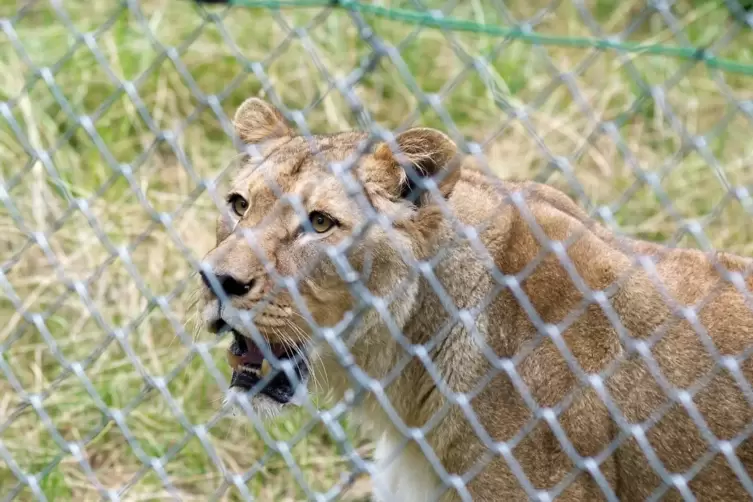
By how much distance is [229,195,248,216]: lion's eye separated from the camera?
3732 millimetres

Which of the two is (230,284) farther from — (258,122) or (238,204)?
(258,122)

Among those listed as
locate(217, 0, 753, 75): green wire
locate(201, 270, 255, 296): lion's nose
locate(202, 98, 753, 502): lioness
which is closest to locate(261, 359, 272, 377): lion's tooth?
locate(202, 98, 753, 502): lioness

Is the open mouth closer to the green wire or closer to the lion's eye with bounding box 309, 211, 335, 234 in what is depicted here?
the lion's eye with bounding box 309, 211, 335, 234

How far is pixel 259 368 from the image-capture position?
11.9 feet

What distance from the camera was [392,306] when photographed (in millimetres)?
3629

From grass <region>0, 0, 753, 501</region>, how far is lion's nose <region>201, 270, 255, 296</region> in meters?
1.38

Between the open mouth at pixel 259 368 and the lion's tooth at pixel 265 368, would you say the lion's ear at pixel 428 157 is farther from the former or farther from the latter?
the lion's tooth at pixel 265 368

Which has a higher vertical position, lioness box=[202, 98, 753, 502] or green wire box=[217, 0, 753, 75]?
green wire box=[217, 0, 753, 75]

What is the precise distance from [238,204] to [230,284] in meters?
0.48

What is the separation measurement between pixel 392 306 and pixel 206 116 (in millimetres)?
3314

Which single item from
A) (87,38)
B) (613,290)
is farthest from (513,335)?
(87,38)

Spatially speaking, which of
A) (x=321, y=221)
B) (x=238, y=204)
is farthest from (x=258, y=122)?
(x=321, y=221)

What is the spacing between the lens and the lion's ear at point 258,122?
404 centimetres

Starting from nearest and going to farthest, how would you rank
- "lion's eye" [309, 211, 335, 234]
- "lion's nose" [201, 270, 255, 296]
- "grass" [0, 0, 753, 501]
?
"lion's nose" [201, 270, 255, 296], "lion's eye" [309, 211, 335, 234], "grass" [0, 0, 753, 501]
